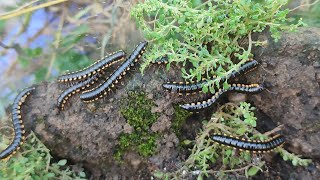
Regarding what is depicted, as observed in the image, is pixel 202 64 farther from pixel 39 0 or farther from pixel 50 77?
pixel 39 0

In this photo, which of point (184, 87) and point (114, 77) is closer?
point (184, 87)

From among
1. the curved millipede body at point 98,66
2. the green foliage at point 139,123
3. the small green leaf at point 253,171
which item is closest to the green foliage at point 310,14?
the small green leaf at point 253,171

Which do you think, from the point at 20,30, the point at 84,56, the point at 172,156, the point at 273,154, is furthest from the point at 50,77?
the point at 273,154

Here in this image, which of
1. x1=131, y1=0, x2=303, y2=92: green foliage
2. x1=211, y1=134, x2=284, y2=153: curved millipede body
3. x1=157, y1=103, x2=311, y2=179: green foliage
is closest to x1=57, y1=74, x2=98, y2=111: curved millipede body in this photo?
x1=131, y1=0, x2=303, y2=92: green foliage

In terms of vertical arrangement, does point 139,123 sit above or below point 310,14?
below

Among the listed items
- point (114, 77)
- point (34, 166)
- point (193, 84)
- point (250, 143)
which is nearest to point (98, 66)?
point (114, 77)

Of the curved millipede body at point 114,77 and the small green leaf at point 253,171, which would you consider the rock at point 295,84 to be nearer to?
the small green leaf at point 253,171

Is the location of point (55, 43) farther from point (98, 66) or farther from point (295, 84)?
point (295, 84)
